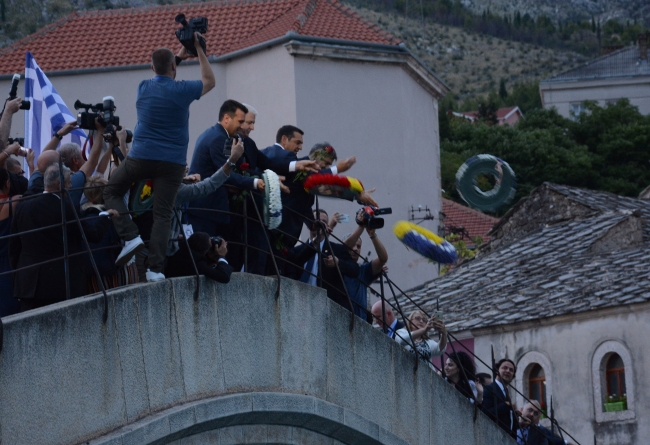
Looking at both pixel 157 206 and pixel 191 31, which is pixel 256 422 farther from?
pixel 191 31

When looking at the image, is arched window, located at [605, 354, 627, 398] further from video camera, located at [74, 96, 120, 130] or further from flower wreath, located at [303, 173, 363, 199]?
video camera, located at [74, 96, 120, 130]

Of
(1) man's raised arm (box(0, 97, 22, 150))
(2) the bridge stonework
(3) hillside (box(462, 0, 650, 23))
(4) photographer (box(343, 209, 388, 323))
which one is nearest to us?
(2) the bridge stonework

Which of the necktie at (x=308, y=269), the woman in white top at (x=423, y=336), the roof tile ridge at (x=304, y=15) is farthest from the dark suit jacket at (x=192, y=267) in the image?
the roof tile ridge at (x=304, y=15)

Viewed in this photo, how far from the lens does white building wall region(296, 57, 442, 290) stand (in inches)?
1148

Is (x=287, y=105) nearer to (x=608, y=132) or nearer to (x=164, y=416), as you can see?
(x=164, y=416)

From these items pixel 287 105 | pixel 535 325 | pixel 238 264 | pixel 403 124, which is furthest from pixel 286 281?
pixel 403 124

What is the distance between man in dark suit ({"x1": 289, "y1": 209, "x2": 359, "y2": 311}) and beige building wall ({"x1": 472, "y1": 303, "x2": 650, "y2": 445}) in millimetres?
10638

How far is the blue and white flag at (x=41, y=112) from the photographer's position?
12.8 metres

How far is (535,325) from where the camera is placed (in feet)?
74.4

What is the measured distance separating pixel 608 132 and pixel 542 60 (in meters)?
81.7

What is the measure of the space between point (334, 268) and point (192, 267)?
2.22m

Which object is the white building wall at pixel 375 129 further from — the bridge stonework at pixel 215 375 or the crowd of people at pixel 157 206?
the crowd of people at pixel 157 206

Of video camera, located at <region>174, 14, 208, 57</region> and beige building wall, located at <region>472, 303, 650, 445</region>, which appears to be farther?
beige building wall, located at <region>472, 303, 650, 445</region>

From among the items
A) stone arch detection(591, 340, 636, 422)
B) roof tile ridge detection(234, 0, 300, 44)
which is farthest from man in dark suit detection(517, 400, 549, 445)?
roof tile ridge detection(234, 0, 300, 44)
